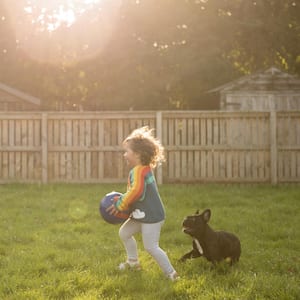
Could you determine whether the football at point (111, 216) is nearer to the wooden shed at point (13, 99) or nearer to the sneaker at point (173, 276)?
the sneaker at point (173, 276)

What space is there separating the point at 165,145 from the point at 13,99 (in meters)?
9.42

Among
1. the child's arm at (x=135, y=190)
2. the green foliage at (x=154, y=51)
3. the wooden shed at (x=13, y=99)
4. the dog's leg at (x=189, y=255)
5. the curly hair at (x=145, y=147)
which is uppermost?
the green foliage at (x=154, y=51)

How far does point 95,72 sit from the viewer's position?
3086 cm

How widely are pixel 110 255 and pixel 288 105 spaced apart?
17.7 meters

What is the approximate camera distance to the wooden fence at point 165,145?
1484cm

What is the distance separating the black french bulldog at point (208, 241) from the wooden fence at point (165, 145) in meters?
8.25

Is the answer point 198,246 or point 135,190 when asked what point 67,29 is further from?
point 135,190

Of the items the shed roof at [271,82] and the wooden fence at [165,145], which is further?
the shed roof at [271,82]

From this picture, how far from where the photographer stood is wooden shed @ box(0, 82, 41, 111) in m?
22.1

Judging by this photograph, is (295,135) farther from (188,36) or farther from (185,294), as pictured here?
(188,36)

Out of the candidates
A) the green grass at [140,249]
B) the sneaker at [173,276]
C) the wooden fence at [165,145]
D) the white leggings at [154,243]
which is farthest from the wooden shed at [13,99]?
Result: the sneaker at [173,276]

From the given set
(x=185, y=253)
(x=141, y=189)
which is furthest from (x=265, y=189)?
(x=141, y=189)

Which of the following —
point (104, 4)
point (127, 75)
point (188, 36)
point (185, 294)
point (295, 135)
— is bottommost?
point (185, 294)

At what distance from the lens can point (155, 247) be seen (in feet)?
19.2
